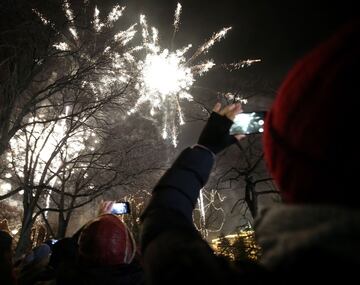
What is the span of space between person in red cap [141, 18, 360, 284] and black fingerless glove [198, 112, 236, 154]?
52 cm

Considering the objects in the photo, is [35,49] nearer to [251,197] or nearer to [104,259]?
[104,259]

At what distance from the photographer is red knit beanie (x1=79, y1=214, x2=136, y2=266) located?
7.79 ft

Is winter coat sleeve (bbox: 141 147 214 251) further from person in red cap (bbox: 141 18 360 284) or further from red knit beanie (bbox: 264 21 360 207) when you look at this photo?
red knit beanie (bbox: 264 21 360 207)

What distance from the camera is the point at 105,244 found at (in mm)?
2422

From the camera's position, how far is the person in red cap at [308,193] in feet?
2.35

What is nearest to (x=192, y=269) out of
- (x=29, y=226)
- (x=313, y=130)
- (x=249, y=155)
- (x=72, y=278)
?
(x=313, y=130)

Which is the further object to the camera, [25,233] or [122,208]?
[25,233]

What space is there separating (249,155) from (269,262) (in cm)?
1815

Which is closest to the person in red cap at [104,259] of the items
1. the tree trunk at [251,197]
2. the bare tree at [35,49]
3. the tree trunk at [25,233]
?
the bare tree at [35,49]

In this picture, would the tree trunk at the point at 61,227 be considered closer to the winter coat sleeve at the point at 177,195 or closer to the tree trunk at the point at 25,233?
the tree trunk at the point at 25,233

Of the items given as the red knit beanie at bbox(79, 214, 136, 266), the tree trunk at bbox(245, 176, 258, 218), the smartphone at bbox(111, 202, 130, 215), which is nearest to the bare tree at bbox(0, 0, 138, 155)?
the smartphone at bbox(111, 202, 130, 215)

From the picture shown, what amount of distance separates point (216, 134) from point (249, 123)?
1.83 ft

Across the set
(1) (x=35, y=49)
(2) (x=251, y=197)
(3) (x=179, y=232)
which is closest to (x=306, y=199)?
(3) (x=179, y=232)

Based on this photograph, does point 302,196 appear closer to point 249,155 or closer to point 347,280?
point 347,280
